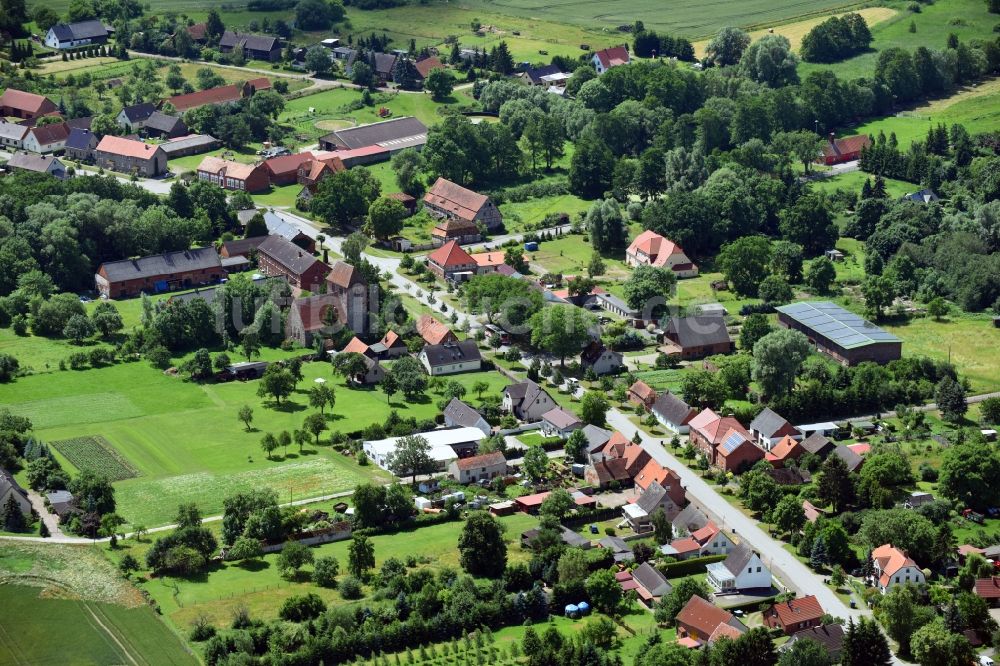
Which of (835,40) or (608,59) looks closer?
(608,59)

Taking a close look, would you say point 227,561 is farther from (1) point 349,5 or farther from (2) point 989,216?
(1) point 349,5

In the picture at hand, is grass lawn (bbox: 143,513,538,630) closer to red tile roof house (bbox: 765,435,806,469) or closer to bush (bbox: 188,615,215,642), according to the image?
bush (bbox: 188,615,215,642)

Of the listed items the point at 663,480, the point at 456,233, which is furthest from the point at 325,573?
the point at 456,233

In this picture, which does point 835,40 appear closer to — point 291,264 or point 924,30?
point 924,30

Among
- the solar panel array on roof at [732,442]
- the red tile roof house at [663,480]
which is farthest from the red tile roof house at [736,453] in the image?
the red tile roof house at [663,480]

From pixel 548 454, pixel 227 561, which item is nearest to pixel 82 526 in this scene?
pixel 227 561
